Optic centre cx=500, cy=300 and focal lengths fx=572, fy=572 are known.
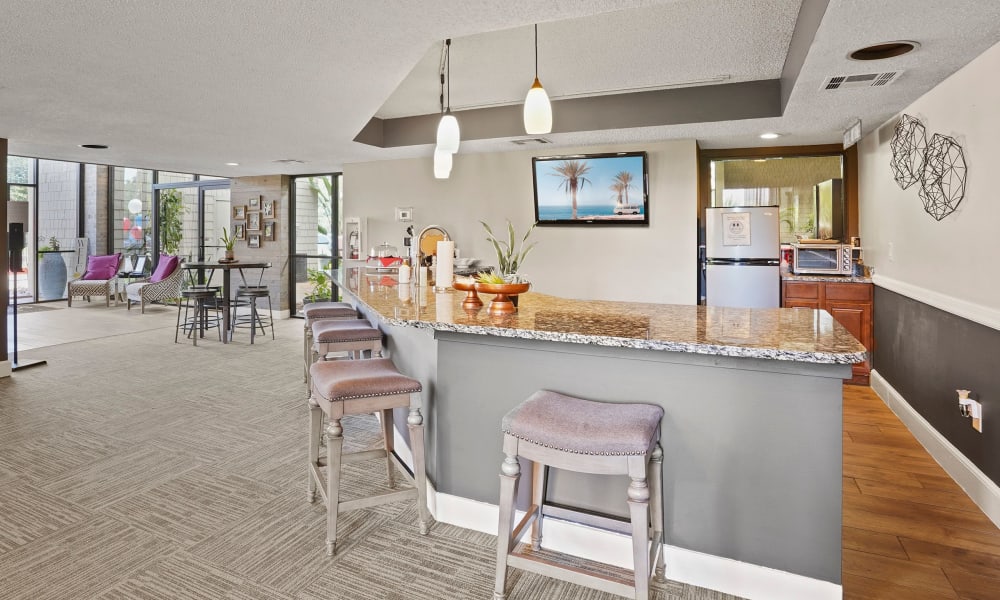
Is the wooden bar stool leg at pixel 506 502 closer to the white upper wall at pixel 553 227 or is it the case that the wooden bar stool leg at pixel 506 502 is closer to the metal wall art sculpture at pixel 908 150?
the metal wall art sculpture at pixel 908 150

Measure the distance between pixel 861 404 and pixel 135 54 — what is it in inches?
210

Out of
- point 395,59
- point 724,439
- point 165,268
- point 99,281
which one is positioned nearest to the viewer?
point 724,439

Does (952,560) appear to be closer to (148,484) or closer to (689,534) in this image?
(689,534)

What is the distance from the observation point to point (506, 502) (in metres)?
1.82

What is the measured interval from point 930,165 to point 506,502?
131 inches

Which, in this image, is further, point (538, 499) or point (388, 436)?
point (388, 436)

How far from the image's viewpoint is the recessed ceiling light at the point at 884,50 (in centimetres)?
270

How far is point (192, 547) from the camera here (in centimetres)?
226

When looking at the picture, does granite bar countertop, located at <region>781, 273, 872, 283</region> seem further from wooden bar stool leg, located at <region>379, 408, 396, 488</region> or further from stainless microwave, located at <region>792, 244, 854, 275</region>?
wooden bar stool leg, located at <region>379, 408, 396, 488</region>

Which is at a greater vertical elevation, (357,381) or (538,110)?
(538,110)

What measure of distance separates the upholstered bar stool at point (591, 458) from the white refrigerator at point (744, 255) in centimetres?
363

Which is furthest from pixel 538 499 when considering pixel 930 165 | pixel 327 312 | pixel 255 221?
pixel 255 221

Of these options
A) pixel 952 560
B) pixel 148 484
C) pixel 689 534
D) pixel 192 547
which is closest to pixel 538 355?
pixel 689 534

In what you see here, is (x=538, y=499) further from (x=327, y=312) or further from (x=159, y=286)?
(x=159, y=286)
